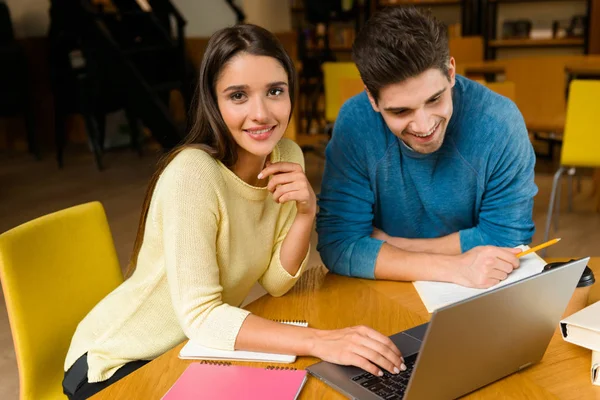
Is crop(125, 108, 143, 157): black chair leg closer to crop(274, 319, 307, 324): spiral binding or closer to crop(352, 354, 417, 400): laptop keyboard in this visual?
crop(274, 319, 307, 324): spiral binding

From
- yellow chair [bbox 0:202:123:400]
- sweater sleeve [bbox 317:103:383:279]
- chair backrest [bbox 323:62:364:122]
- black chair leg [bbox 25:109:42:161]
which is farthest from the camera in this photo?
black chair leg [bbox 25:109:42:161]

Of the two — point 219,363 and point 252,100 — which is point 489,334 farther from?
point 252,100

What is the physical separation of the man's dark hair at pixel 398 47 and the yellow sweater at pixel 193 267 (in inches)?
9.7

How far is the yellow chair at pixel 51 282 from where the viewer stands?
1.39m

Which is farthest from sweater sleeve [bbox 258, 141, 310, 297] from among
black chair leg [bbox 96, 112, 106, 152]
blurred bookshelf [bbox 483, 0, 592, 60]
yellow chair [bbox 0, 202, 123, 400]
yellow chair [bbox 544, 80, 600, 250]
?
blurred bookshelf [bbox 483, 0, 592, 60]

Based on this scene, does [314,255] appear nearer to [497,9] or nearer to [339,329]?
[339,329]

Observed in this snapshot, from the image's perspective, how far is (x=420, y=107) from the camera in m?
1.41

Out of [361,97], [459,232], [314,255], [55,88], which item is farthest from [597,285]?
[55,88]

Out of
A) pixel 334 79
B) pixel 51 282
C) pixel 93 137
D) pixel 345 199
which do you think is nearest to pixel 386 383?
pixel 345 199

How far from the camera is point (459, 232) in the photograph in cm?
156

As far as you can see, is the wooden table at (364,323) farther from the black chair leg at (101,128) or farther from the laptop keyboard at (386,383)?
the black chair leg at (101,128)

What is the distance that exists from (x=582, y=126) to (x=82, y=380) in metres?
2.83

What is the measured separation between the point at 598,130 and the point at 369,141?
86.7 inches

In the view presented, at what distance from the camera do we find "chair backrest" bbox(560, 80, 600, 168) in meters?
3.30
